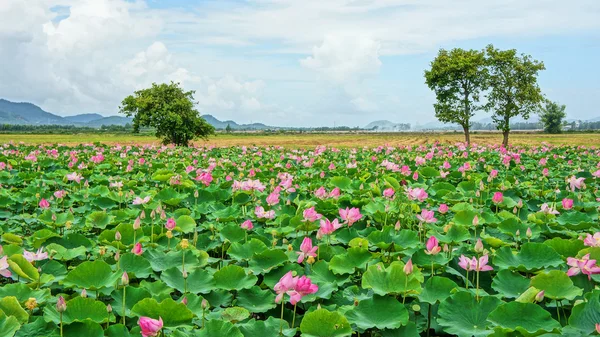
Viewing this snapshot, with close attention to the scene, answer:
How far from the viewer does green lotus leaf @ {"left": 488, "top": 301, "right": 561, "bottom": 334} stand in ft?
6.41

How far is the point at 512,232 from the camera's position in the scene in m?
3.32

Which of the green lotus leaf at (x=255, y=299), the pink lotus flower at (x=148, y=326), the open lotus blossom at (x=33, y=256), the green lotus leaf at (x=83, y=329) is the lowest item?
the green lotus leaf at (x=255, y=299)

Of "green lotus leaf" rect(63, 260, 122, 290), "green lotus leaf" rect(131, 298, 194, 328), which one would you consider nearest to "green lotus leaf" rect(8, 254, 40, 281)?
"green lotus leaf" rect(63, 260, 122, 290)

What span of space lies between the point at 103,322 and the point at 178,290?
0.43 metres

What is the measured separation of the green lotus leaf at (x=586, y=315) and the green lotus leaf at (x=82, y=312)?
193 cm

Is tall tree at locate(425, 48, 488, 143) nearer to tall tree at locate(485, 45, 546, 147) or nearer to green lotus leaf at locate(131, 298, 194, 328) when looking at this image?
tall tree at locate(485, 45, 546, 147)

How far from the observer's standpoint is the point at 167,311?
203cm

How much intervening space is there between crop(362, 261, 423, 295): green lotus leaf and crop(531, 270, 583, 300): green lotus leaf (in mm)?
544

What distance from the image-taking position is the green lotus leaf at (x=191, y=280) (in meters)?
2.47

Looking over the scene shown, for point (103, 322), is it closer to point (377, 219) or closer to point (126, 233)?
point (126, 233)

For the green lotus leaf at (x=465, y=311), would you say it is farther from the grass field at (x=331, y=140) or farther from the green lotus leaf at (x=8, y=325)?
the grass field at (x=331, y=140)

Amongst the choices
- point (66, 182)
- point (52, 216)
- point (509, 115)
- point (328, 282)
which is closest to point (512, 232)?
point (328, 282)

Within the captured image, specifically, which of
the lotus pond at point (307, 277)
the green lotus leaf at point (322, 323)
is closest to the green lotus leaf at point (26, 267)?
the lotus pond at point (307, 277)

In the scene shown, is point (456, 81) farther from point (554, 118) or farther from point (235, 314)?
Result: point (554, 118)
